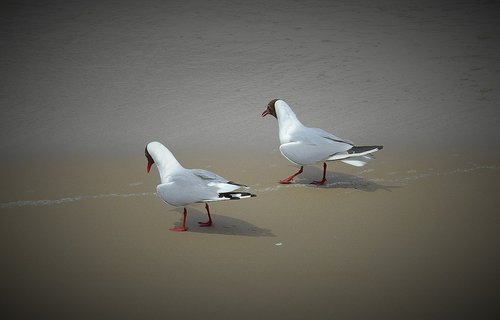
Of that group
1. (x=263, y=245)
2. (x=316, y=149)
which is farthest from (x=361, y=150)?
(x=263, y=245)

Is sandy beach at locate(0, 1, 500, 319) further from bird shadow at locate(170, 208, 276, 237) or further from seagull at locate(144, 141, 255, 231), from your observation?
seagull at locate(144, 141, 255, 231)

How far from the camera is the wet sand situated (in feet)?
13.1

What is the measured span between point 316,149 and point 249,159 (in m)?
1.36

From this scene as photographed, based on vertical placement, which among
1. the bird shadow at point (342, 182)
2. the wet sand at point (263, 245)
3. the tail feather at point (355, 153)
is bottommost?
the wet sand at point (263, 245)

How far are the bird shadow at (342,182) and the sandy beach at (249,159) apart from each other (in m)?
0.04

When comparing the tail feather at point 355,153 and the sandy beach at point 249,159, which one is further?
the tail feather at point 355,153

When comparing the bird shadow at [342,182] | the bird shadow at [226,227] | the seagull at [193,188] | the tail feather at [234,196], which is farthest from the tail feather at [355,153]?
the tail feather at [234,196]

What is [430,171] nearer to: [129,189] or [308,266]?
[308,266]

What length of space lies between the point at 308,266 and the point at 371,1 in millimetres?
11053

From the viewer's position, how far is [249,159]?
7480mm

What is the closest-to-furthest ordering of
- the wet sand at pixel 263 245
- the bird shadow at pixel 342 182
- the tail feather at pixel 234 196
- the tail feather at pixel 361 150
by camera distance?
the wet sand at pixel 263 245, the tail feather at pixel 234 196, the tail feather at pixel 361 150, the bird shadow at pixel 342 182

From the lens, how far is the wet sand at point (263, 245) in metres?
3.98

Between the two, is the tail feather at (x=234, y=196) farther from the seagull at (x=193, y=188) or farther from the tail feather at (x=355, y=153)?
the tail feather at (x=355, y=153)

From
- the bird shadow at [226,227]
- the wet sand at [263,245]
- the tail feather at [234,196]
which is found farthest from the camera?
the bird shadow at [226,227]
